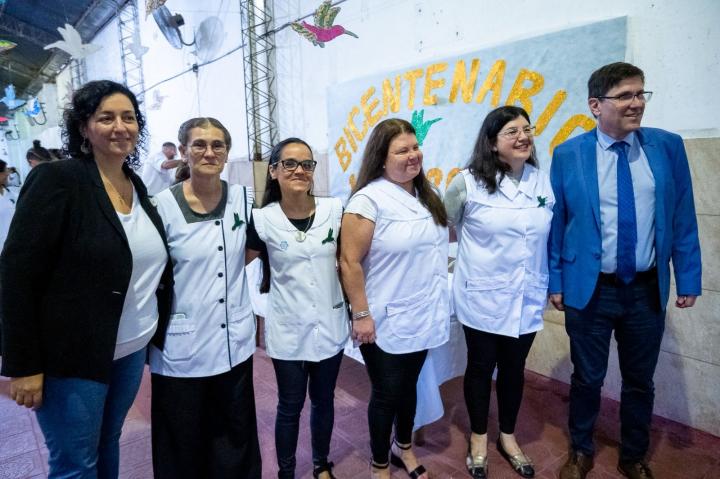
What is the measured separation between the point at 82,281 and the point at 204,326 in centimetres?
40

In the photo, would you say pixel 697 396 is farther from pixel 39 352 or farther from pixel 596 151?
pixel 39 352

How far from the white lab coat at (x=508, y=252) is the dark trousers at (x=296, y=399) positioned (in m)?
0.62

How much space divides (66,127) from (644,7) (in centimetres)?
255

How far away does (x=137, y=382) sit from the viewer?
4.40 feet

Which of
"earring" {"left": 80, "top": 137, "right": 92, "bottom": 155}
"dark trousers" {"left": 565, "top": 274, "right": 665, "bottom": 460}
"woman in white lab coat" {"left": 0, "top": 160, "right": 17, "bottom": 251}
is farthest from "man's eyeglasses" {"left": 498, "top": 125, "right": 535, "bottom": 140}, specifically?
"woman in white lab coat" {"left": 0, "top": 160, "right": 17, "bottom": 251}

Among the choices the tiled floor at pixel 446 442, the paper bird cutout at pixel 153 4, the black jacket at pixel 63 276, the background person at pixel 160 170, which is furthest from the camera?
the paper bird cutout at pixel 153 4

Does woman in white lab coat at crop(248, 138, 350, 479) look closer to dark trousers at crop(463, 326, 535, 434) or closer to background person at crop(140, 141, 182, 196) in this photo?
dark trousers at crop(463, 326, 535, 434)

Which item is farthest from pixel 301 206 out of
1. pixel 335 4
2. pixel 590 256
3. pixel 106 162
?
pixel 335 4

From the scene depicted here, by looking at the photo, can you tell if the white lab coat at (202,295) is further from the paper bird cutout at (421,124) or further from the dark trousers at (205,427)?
the paper bird cutout at (421,124)

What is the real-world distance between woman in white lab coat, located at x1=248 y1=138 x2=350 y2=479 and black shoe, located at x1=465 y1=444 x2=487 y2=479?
772mm

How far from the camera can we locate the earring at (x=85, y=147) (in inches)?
47.4

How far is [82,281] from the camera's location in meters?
1.08

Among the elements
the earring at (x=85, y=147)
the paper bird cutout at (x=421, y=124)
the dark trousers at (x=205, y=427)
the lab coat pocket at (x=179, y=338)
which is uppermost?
the paper bird cutout at (x=421, y=124)

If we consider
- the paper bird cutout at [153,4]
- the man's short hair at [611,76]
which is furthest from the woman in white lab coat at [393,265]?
the paper bird cutout at [153,4]
